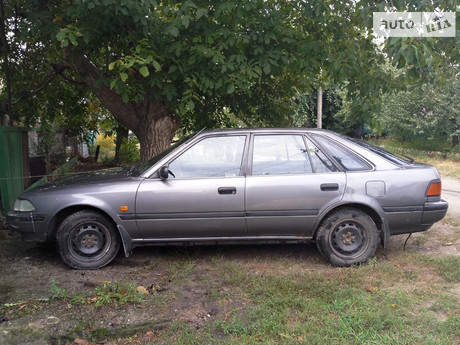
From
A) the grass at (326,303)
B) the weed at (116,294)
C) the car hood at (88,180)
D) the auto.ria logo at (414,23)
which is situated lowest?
the grass at (326,303)

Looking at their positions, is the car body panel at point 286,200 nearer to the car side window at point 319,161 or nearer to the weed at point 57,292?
the car side window at point 319,161

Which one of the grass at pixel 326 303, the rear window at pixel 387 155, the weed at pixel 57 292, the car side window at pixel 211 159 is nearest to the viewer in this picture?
the grass at pixel 326 303

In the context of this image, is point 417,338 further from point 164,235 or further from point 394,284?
point 164,235

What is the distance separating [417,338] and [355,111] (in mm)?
3907

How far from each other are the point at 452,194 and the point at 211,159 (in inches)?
271

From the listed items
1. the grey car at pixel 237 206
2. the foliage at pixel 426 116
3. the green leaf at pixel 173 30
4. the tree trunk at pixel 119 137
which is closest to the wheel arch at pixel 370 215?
the grey car at pixel 237 206

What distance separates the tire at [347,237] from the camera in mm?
4656

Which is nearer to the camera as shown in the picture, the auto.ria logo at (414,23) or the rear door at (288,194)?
the rear door at (288,194)

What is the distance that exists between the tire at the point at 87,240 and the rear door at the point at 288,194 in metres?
1.53

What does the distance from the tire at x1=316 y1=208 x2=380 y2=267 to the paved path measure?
10.5 feet

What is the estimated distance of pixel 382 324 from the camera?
3330 mm

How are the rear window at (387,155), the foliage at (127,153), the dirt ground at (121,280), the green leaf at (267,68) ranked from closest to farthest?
the dirt ground at (121,280)
the rear window at (387,155)
the green leaf at (267,68)
the foliage at (127,153)

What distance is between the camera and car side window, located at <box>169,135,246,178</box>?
471cm

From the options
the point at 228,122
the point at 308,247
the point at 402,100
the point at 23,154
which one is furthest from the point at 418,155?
the point at 23,154
